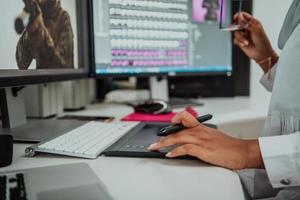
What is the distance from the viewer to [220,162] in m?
0.55

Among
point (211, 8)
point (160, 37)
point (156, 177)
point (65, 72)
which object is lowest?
point (156, 177)

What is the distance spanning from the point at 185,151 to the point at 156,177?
0.09m

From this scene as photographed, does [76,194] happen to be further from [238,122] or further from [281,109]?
[238,122]

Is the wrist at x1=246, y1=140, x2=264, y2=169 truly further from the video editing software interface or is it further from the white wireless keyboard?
the video editing software interface

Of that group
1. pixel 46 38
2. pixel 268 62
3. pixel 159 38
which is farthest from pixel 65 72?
pixel 268 62

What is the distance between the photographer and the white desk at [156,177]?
0.44m

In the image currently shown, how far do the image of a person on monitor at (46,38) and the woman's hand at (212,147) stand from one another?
36 cm

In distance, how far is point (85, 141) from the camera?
658 millimetres

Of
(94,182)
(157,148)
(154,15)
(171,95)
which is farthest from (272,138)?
(171,95)

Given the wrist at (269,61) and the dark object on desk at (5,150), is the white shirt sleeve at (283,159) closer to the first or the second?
the dark object on desk at (5,150)

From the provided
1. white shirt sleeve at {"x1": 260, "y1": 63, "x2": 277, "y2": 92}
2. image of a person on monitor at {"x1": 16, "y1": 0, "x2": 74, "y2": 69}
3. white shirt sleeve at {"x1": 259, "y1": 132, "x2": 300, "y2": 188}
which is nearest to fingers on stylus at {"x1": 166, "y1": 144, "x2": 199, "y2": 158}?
white shirt sleeve at {"x1": 259, "y1": 132, "x2": 300, "y2": 188}

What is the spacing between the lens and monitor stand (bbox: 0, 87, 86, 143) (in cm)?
74

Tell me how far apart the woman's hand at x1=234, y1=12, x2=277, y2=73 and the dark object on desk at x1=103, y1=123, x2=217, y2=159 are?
20.3 inches

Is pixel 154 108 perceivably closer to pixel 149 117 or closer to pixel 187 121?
pixel 149 117
